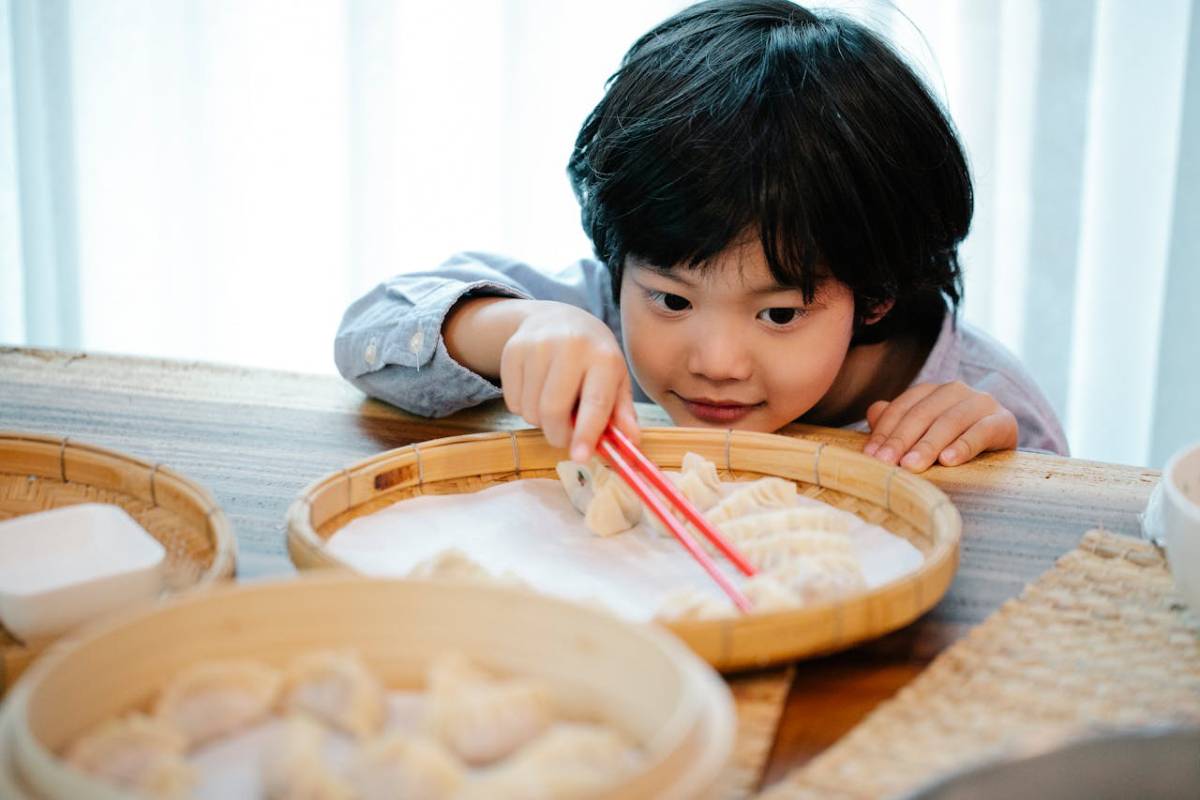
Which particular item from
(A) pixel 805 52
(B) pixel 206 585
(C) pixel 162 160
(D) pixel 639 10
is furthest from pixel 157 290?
(B) pixel 206 585

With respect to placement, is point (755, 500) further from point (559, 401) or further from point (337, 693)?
point (337, 693)

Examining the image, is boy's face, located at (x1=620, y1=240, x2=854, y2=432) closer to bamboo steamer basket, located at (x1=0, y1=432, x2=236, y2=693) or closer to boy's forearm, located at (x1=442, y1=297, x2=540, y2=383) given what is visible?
boy's forearm, located at (x1=442, y1=297, x2=540, y2=383)

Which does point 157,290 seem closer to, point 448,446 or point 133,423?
point 133,423

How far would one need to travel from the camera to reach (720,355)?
3.77ft

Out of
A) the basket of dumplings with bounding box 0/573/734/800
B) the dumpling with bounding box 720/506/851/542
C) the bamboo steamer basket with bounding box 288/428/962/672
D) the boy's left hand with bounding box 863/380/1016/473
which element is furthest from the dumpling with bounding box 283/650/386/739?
the boy's left hand with bounding box 863/380/1016/473

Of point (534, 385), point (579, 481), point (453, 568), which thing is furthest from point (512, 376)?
point (453, 568)

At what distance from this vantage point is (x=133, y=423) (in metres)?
1.12

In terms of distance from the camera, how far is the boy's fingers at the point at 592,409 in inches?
37.4

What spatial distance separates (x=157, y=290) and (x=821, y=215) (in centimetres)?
199

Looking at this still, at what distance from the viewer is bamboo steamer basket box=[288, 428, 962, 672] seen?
0.63 m

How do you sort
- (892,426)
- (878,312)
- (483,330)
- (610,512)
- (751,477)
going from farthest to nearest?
1. (878,312)
2. (483,330)
3. (892,426)
4. (751,477)
5. (610,512)

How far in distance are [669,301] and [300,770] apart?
0.81 meters

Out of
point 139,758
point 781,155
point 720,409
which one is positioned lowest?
point 720,409

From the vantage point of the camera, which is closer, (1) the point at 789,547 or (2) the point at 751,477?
(1) the point at 789,547
